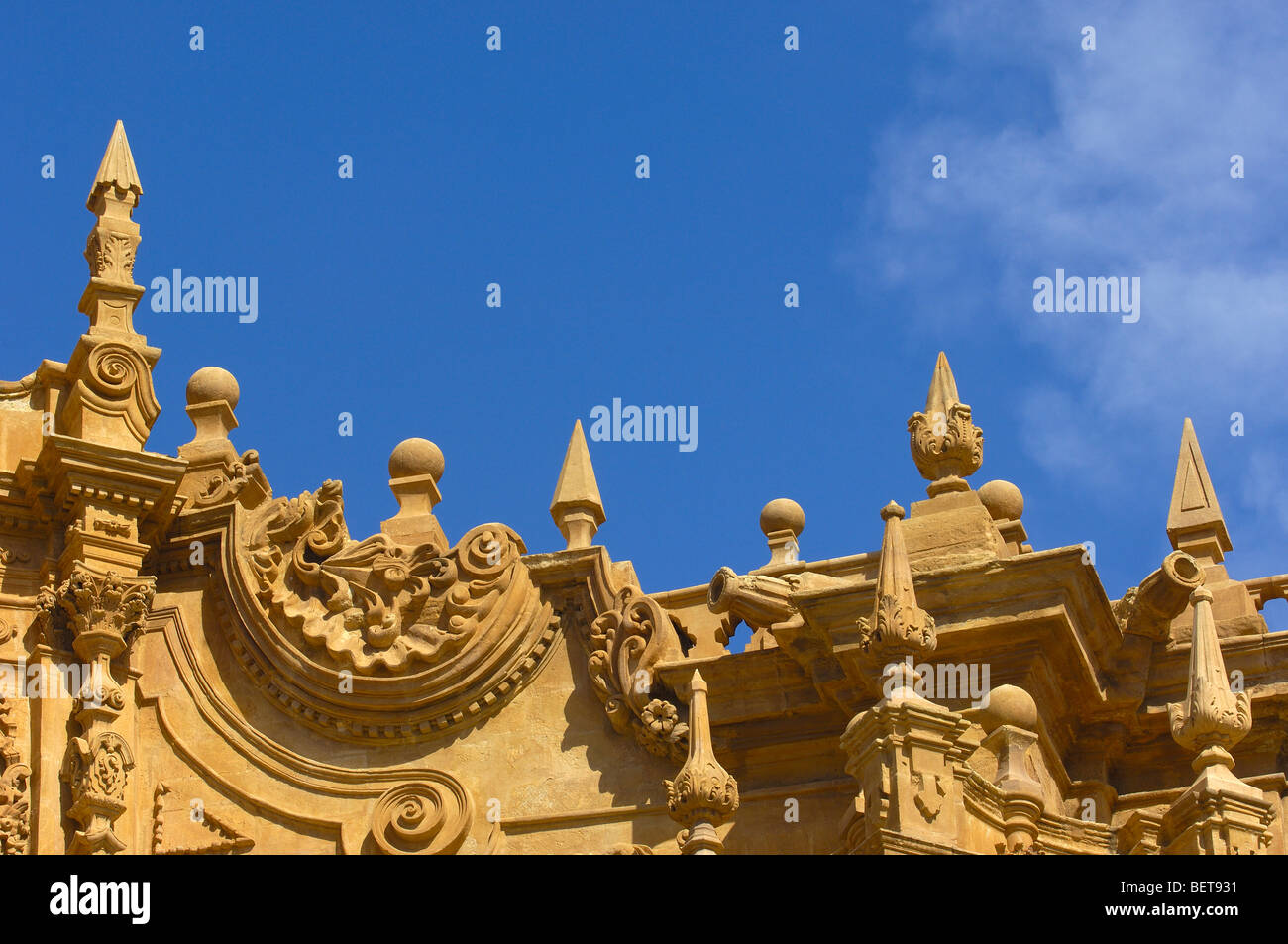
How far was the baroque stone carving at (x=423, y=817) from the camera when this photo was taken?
73.6 ft

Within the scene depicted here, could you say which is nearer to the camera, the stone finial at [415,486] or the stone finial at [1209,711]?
the stone finial at [1209,711]

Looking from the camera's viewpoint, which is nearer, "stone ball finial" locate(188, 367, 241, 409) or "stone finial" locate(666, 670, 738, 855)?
"stone finial" locate(666, 670, 738, 855)

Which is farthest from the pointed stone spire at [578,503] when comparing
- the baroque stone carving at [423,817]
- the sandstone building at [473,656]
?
the baroque stone carving at [423,817]

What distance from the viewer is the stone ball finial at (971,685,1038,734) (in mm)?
20094

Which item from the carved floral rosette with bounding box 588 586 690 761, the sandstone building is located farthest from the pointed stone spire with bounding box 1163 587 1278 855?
the carved floral rosette with bounding box 588 586 690 761

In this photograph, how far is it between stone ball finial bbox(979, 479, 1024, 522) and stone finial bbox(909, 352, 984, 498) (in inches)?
68.4

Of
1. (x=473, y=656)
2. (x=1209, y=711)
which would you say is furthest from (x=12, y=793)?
(x=1209, y=711)

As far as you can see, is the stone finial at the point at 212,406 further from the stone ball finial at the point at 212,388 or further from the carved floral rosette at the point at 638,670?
the carved floral rosette at the point at 638,670

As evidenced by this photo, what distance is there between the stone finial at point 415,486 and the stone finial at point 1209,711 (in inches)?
299

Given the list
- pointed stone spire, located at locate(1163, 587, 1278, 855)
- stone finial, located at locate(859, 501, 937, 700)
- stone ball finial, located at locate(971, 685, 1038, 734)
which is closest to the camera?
pointed stone spire, located at locate(1163, 587, 1278, 855)

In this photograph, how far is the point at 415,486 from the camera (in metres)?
24.7

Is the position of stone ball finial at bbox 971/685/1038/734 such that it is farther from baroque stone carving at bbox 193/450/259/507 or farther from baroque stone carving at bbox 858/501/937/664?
baroque stone carving at bbox 193/450/259/507
